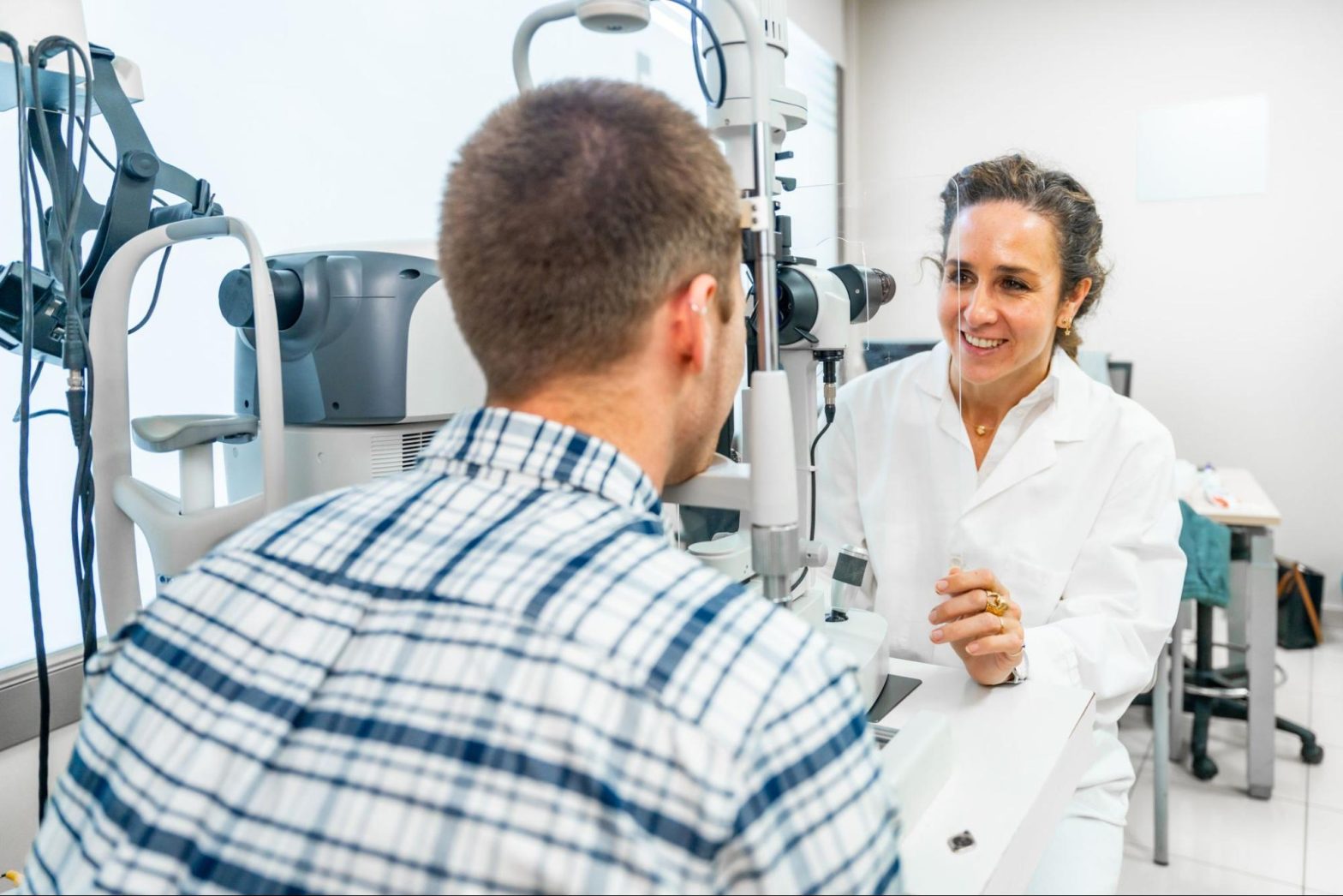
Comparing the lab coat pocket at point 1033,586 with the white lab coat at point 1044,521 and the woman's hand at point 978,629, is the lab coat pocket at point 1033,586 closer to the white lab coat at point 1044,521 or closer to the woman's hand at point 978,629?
the white lab coat at point 1044,521

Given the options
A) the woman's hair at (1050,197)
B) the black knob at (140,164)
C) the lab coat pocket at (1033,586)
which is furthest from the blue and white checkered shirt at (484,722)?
the woman's hair at (1050,197)

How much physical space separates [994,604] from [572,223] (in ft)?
2.29

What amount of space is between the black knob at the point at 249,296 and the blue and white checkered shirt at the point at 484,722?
464 mm

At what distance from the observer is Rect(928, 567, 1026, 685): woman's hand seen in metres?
1.00

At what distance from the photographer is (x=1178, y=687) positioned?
231cm

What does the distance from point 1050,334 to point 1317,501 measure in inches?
113

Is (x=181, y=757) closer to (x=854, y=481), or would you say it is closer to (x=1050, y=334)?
(x=854, y=481)

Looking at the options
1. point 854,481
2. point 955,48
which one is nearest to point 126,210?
point 854,481

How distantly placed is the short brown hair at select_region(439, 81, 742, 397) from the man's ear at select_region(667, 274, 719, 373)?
0.03 feet

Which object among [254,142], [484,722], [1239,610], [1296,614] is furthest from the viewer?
[1296,614]

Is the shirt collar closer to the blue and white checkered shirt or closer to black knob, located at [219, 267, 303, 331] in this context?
the blue and white checkered shirt

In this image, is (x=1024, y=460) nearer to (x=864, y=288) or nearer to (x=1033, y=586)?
(x=1033, y=586)

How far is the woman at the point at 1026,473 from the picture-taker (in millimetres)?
1248

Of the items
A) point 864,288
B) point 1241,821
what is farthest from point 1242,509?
point 864,288
